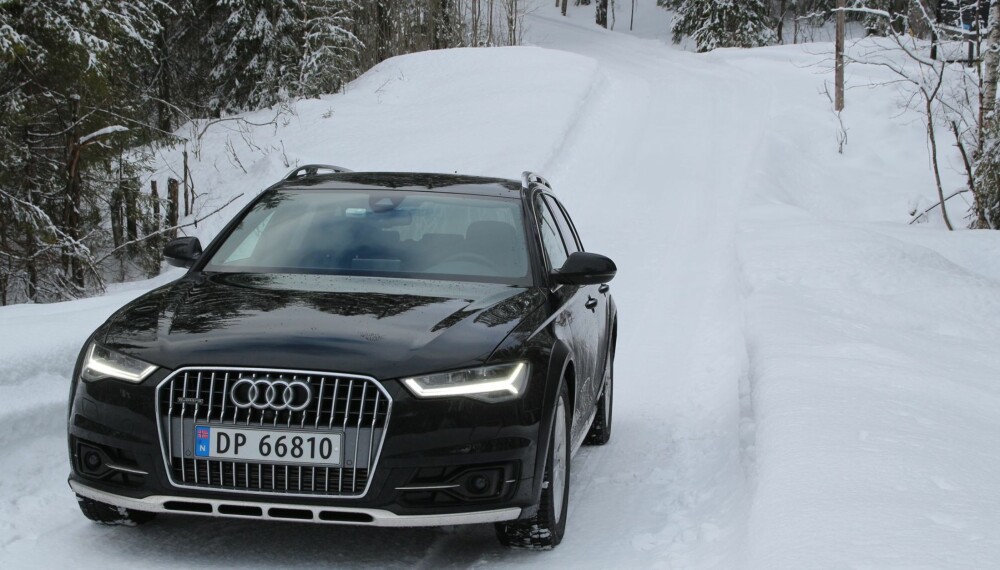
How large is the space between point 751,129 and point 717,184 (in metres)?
6.37

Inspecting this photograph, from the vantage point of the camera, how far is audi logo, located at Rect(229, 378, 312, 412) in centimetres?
402

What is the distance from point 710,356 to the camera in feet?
33.7

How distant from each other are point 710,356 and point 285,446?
22.3 feet

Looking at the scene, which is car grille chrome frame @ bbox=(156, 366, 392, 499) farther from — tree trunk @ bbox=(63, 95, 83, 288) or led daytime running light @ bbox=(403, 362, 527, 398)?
tree trunk @ bbox=(63, 95, 83, 288)

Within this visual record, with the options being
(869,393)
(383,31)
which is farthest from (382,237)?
(383,31)

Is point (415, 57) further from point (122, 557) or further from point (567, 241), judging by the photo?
point (122, 557)

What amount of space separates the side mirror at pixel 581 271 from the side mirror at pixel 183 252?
1852mm

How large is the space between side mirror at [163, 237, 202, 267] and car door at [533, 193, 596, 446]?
1.79 m

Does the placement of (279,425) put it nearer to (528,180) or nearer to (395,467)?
(395,467)

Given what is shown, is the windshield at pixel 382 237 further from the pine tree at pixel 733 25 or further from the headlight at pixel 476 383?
the pine tree at pixel 733 25

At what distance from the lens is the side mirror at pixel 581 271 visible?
5504 mm

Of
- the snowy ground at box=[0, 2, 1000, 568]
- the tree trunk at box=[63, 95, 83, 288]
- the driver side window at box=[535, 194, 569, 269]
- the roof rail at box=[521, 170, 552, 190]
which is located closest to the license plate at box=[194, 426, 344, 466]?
the snowy ground at box=[0, 2, 1000, 568]

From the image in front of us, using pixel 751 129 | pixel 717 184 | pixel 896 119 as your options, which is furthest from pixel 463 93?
pixel 896 119

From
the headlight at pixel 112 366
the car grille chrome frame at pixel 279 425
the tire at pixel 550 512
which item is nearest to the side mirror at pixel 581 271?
the tire at pixel 550 512
